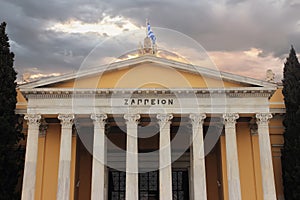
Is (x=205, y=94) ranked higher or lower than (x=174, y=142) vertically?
higher

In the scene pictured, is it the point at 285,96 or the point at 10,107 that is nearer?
the point at 10,107

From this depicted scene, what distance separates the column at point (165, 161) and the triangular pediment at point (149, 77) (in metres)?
2.10

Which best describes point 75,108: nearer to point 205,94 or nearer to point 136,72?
point 136,72

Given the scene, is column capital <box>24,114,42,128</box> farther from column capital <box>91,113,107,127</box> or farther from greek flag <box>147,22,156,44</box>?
greek flag <box>147,22,156,44</box>

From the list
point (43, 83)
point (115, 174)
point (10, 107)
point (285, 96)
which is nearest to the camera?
point (43, 83)

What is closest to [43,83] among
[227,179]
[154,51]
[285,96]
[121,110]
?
[121,110]

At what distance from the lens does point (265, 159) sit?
22484 mm

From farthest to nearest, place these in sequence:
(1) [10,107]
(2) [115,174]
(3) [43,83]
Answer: (2) [115,174], (1) [10,107], (3) [43,83]

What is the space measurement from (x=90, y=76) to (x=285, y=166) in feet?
45.8

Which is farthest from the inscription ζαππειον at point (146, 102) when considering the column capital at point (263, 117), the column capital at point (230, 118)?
the column capital at point (263, 117)

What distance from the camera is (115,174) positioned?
2858 centimetres

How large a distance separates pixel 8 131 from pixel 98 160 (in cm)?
630

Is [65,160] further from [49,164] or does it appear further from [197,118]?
[197,118]

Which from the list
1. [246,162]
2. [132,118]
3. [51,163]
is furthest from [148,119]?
[246,162]
